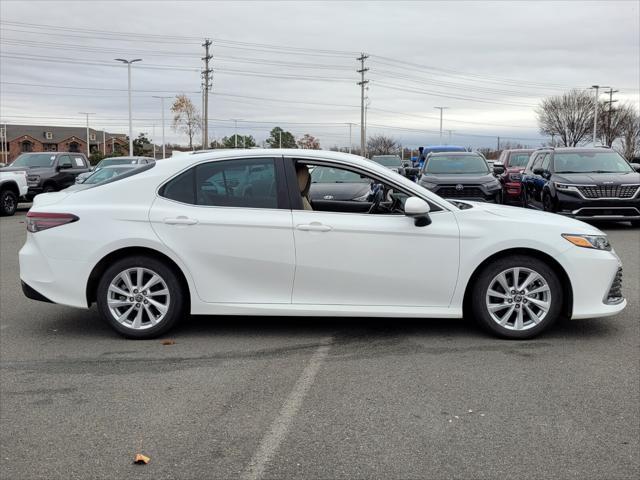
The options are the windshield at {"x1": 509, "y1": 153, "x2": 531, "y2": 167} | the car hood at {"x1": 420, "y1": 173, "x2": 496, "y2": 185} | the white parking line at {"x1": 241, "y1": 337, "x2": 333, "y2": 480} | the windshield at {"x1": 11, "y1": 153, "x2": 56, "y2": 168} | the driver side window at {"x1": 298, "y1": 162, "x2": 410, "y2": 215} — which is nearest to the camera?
the white parking line at {"x1": 241, "y1": 337, "x2": 333, "y2": 480}

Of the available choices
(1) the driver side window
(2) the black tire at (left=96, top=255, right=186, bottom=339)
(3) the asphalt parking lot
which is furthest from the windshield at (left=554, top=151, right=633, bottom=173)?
(2) the black tire at (left=96, top=255, right=186, bottom=339)

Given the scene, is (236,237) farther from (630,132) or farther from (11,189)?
(630,132)

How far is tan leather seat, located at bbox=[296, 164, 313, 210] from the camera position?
613cm

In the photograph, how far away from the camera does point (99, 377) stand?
16.5ft

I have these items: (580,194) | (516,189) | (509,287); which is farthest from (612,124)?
(509,287)

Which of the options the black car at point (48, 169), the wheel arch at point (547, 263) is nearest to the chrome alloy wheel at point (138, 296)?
the wheel arch at point (547, 263)

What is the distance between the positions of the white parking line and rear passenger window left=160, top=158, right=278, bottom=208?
1.47 meters

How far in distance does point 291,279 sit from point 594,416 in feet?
8.69

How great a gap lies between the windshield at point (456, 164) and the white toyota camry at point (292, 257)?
10812 millimetres

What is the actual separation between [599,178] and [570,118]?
65.5 m

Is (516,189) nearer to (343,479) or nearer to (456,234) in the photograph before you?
(456,234)

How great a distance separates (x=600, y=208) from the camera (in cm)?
1429

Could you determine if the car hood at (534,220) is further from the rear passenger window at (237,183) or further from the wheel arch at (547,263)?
the rear passenger window at (237,183)

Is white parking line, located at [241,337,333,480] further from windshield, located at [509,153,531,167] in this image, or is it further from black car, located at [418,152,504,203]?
windshield, located at [509,153,531,167]
